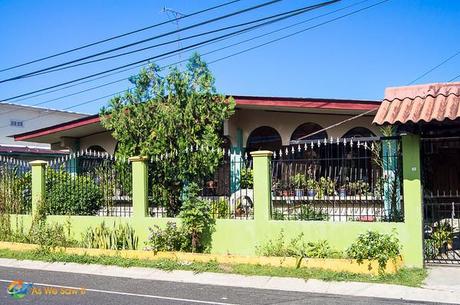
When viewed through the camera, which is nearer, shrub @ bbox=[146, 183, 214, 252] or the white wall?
shrub @ bbox=[146, 183, 214, 252]

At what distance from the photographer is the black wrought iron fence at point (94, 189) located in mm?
12133

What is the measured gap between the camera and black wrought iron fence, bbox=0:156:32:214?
13.2 metres

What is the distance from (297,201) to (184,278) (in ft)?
10.7

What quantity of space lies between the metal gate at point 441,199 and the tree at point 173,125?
4.61 m

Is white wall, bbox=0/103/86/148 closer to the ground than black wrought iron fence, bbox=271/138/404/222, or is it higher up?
higher up

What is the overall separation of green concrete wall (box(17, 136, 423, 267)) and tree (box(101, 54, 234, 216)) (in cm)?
60

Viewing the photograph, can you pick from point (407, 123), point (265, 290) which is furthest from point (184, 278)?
point (407, 123)

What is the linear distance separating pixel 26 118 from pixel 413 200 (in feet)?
106

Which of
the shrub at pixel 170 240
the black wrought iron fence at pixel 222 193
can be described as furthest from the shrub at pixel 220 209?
the shrub at pixel 170 240

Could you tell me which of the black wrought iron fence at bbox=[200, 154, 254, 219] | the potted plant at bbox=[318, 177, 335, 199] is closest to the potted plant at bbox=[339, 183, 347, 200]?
the potted plant at bbox=[318, 177, 335, 199]

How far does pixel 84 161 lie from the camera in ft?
42.7

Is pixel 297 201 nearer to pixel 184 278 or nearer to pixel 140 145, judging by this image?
pixel 184 278

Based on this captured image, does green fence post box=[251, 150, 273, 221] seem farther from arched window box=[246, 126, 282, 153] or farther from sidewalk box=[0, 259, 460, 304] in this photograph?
arched window box=[246, 126, 282, 153]

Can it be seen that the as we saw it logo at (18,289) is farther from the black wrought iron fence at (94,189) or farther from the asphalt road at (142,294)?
the black wrought iron fence at (94,189)
